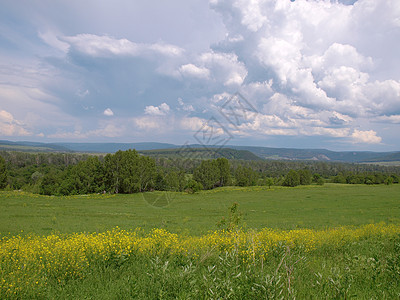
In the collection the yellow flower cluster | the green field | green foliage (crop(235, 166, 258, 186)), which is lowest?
green foliage (crop(235, 166, 258, 186))

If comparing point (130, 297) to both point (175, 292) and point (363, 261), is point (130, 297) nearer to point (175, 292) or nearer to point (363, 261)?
point (175, 292)

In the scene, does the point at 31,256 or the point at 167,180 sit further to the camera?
the point at 167,180

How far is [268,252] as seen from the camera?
821cm

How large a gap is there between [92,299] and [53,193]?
217 feet

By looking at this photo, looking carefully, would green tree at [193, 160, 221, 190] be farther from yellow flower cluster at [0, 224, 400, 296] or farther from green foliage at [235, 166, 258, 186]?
yellow flower cluster at [0, 224, 400, 296]

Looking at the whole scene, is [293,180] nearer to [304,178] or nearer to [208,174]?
[304,178]

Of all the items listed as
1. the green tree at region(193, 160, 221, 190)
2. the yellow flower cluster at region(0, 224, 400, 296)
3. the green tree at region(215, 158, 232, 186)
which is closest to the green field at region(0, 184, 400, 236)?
the yellow flower cluster at region(0, 224, 400, 296)

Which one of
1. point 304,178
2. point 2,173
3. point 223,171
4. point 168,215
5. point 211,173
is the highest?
point 2,173

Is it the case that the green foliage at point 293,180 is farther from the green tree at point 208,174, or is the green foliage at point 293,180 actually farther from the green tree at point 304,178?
the green tree at point 208,174

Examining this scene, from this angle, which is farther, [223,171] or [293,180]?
[293,180]

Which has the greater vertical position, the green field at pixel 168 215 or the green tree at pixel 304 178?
the green field at pixel 168 215

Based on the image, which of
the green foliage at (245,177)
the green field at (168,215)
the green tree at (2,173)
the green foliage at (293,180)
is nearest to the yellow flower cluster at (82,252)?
the green field at (168,215)

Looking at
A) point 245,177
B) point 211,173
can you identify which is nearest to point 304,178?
point 245,177

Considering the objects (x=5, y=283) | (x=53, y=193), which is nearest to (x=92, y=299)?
(x=5, y=283)
